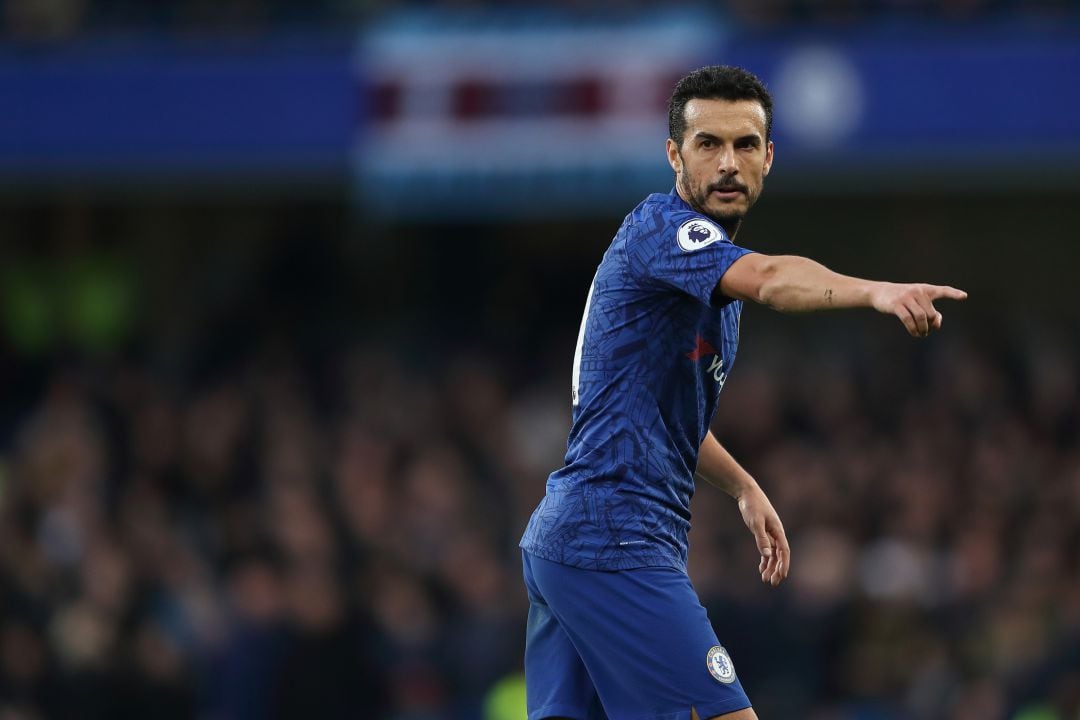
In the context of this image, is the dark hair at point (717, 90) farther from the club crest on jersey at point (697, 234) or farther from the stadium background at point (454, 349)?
the stadium background at point (454, 349)

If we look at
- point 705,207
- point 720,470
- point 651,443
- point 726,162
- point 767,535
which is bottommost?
point 767,535

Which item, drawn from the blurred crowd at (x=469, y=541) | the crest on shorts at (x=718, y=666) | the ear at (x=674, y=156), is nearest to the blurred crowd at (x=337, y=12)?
the blurred crowd at (x=469, y=541)

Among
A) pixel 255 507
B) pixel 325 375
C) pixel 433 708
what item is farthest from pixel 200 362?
pixel 433 708

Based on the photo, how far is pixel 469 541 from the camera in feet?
38.3

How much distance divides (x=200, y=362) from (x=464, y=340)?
223cm

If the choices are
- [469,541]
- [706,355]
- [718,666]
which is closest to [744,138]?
[706,355]

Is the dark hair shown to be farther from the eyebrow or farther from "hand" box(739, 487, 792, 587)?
"hand" box(739, 487, 792, 587)

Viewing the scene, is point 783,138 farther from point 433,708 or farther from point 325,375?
point 433,708

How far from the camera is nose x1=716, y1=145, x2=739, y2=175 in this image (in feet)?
15.8

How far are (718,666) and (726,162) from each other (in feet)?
4.18

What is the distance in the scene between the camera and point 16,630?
428 inches

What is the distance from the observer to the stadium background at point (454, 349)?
414 inches

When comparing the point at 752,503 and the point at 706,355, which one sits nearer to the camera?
the point at 706,355

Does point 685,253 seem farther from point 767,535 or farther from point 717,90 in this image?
point 767,535
